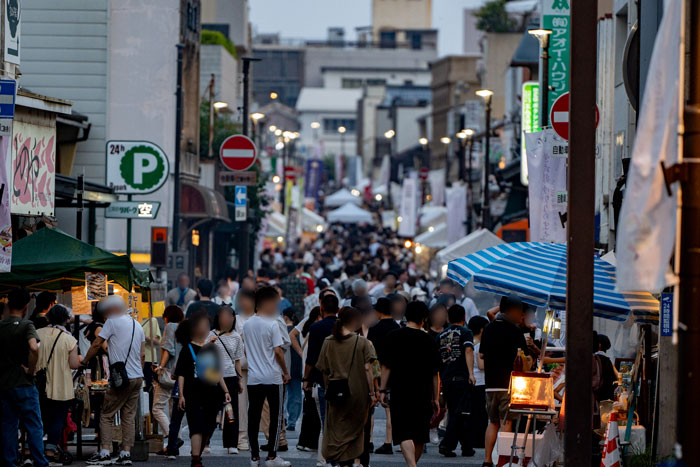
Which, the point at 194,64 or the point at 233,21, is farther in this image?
the point at 233,21

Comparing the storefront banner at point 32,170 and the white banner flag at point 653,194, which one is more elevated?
the storefront banner at point 32,170

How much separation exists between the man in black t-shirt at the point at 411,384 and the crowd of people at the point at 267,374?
0.5 inches

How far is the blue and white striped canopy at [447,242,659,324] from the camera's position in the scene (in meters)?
11.9

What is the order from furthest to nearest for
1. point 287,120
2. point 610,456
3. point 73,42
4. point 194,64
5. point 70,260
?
point 287,120 < point 194,64 < point 73,42 < point 70,260 < point 610,456

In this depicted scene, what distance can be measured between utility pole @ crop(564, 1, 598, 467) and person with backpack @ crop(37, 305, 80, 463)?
557 cm

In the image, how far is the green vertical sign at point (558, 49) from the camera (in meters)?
22.9

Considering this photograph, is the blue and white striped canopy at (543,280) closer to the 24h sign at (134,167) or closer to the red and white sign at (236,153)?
the 24h sign at (134,167)

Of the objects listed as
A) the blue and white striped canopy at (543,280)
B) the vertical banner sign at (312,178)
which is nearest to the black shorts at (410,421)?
the blue and white striped canopy at (543,280)

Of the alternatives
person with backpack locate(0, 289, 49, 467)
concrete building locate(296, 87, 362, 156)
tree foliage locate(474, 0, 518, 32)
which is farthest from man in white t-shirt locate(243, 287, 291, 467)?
concrete building locate(296, 87, 362, 156)

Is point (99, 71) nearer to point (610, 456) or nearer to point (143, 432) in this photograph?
point (143, 432)

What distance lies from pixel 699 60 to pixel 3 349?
750 cm

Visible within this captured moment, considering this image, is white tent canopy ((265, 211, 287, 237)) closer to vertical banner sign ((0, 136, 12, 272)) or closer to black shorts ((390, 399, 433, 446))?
black shorts ((390, 399, 433, 446))

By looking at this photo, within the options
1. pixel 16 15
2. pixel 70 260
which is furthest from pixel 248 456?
pixel 16 15

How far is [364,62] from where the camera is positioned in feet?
Answer: 485
